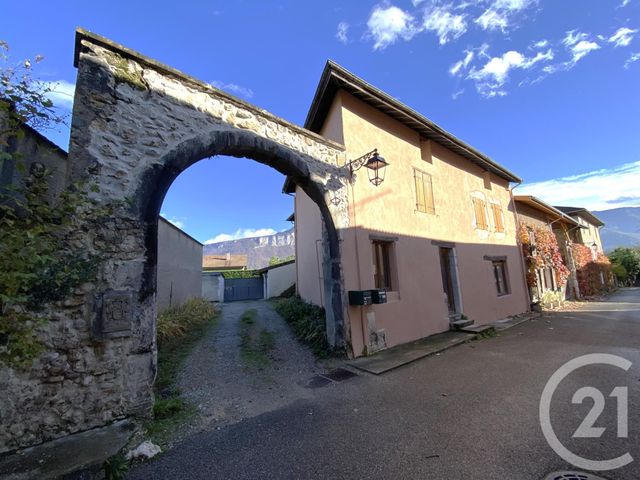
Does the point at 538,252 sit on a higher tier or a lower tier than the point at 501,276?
higher

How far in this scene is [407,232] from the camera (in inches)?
291

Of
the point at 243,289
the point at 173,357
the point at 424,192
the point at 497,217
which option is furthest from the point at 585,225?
the point at 173,357

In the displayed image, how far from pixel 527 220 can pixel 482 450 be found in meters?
14.7

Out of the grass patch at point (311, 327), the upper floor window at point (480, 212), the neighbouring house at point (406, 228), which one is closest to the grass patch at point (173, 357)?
the grass patch at point (311, 327)

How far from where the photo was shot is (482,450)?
2602 millimetres

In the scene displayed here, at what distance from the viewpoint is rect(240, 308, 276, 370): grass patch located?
17.8 ft

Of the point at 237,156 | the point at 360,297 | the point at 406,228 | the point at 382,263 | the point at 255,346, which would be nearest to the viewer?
the point at 237,156

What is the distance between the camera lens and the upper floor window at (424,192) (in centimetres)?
802

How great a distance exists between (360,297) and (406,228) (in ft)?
8.88

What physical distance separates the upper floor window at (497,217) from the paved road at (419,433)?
744 centimetres

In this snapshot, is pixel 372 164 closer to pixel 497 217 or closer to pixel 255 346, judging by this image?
pixel 255 346

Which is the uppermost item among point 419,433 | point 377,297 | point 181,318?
point 377,297

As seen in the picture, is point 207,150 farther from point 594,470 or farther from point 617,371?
point 617,371

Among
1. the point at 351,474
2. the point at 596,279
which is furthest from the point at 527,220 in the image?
the point at 351,474
